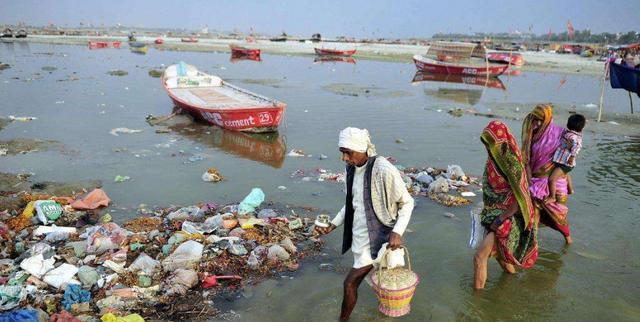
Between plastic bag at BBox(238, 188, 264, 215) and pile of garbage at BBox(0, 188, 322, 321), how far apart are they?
0.02m

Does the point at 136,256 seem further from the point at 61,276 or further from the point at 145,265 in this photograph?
the point at 61,276

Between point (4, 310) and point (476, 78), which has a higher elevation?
point (476, 78)

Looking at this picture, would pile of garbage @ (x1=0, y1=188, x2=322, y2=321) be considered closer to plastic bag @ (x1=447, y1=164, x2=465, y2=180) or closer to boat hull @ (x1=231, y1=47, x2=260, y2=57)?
plastic bag @ (x1=447, y1=164, x2=465, y2=180)

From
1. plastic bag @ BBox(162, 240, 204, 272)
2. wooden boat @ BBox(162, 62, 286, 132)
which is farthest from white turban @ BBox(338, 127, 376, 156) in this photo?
wooden boat @ BBox(162, 62, 286, 132)

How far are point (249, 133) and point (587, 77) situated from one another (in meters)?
28.1

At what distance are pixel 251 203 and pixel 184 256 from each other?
64.9 inches

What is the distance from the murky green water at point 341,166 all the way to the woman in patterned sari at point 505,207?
1.67 feet

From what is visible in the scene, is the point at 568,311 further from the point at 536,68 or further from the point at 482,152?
the point at 536,68

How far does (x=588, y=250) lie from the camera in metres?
5.16

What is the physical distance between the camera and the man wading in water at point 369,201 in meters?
3.02

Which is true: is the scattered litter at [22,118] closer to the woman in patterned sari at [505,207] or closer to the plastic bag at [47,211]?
the plastic bag at [47,211]

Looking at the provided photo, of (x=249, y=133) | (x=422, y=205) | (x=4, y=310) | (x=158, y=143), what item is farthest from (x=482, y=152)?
(x=4, y=310)

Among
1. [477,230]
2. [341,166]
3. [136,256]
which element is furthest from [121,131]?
[477,230]

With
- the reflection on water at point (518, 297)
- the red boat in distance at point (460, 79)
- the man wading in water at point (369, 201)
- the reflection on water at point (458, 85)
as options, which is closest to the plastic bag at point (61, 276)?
the man wading in water at point (369, 201)
